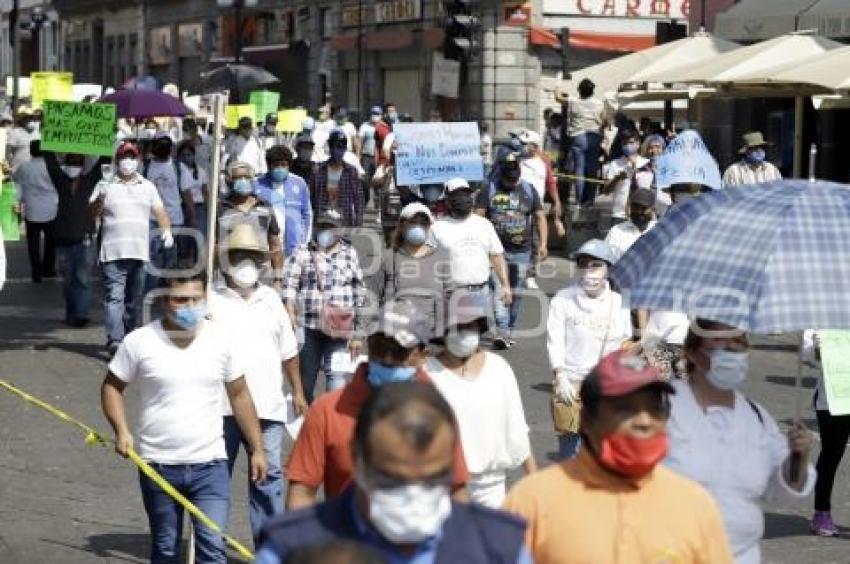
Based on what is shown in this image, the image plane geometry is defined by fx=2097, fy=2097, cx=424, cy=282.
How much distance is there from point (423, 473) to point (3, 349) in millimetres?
13467

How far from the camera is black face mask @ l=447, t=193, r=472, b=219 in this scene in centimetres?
1476

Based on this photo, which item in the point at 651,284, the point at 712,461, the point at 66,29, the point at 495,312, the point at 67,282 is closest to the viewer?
the point at 712,461

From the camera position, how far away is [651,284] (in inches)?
257

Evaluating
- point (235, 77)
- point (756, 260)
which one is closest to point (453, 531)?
point (756, 260)

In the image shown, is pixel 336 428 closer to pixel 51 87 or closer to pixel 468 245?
pixel 468 245

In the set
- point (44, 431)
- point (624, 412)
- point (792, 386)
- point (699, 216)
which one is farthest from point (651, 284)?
point (792, 386)

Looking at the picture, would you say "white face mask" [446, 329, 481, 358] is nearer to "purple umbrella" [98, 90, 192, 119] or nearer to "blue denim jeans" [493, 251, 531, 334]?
"blue denim jeans" [493, 251, 531, 334]

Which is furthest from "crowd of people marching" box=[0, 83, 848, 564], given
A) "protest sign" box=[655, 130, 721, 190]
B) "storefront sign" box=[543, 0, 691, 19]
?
"storefront sign" box=[543, 0, 691, 19]

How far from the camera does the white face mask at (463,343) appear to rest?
6.94 meters

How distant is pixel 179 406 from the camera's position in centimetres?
766

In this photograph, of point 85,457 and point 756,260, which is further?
point 85,457

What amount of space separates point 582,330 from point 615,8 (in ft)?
120

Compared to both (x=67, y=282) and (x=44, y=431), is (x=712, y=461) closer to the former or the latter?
(x=44, y=431)

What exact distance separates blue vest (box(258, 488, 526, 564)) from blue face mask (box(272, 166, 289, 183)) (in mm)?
12327
